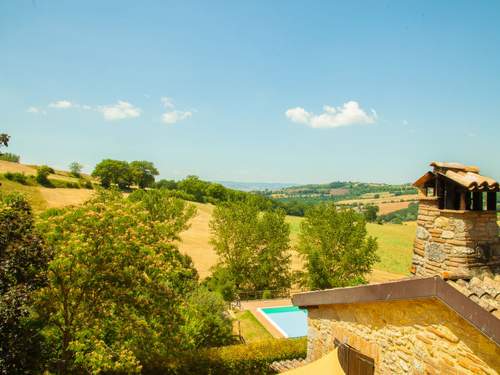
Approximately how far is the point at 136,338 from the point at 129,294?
5.64ft

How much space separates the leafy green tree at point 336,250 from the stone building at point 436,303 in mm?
23022

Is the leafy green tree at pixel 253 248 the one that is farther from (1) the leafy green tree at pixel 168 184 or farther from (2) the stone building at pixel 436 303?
(1) the leafy green tree at pixel 168 184

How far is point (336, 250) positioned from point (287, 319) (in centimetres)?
862

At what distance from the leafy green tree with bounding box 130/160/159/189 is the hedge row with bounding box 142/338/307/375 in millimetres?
84089

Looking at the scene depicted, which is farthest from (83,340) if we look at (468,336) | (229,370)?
(468,336)

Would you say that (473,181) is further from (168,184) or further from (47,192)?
(168,184)

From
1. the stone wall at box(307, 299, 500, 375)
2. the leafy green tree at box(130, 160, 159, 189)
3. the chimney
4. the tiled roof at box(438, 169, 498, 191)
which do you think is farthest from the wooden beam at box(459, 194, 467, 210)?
the leafy green tree at box(130, 160, 159, 189)

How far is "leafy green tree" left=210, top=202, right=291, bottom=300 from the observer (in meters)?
33.8

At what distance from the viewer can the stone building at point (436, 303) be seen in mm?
4695

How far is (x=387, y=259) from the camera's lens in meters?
57.8

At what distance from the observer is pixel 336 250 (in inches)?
1242

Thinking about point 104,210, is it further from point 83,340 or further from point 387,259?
point 387,259

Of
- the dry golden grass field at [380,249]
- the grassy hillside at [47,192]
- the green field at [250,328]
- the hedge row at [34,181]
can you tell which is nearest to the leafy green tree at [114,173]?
the hedge row at [34,181]

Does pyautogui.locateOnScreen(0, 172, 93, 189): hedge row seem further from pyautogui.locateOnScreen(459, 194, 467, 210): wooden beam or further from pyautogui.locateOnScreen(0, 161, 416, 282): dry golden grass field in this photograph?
pyautogui.locateOnScreen(459, 194, 467, 210): wooden beam
